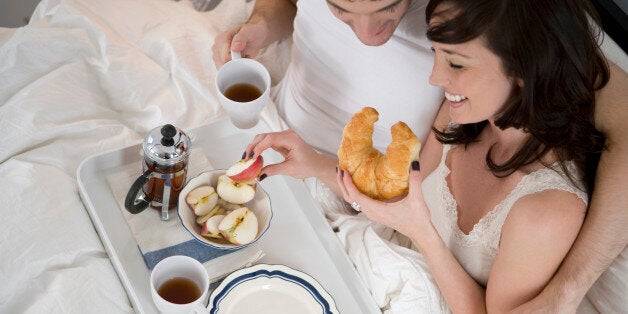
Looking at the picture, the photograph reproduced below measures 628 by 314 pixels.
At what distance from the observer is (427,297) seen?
1.52 meters

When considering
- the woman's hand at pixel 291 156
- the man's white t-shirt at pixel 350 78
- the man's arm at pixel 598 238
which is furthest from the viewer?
the man's white t-shirt at pixel 350 78

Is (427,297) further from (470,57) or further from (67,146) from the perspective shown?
(67,146)

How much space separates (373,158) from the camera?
54.8 inches

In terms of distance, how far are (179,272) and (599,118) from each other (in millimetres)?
888

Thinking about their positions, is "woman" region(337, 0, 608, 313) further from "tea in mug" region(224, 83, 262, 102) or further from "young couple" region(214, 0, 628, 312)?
"tea in mug" region(224, 83, 262, 102)

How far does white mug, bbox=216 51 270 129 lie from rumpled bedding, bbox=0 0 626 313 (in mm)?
187

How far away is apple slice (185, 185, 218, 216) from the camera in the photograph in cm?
150

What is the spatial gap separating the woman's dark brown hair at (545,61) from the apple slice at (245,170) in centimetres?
45

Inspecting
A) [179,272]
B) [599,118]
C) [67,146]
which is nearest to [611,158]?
[599,118]

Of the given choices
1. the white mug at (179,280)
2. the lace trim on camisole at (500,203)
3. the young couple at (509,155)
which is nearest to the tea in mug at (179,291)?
the white mug at (179,280)

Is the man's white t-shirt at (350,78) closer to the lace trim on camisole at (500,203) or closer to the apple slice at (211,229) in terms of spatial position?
the lace trim on camisole at (500,203)

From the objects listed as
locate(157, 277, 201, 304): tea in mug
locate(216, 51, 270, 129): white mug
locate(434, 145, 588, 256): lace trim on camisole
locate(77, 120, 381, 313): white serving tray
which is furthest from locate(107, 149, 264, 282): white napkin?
locate(434, 145, 588, 256): lace trim on camisole

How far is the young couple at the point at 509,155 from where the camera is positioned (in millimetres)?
1269

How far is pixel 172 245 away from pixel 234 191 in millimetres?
175
